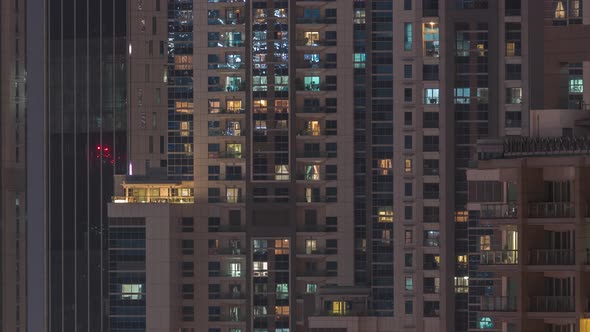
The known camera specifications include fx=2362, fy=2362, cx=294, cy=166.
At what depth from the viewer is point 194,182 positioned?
392ft

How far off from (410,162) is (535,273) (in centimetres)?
7229

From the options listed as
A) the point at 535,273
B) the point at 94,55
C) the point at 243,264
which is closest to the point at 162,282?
the point at 243,264

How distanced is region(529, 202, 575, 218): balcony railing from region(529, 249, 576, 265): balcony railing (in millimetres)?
574

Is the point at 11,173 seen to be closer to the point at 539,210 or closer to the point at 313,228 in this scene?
the point at 539,210

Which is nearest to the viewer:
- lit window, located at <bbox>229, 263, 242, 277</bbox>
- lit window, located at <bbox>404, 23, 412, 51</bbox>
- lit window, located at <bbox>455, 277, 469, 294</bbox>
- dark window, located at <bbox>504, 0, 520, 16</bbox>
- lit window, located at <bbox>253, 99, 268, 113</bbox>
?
lit window, located at <bbox>455, 277, 469, 294</bbox>

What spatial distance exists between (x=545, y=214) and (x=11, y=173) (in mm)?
30559

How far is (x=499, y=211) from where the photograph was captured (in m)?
38.8

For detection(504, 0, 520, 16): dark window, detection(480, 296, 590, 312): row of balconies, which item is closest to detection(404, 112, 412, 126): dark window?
detection(504, 0, 520, 16): dark window

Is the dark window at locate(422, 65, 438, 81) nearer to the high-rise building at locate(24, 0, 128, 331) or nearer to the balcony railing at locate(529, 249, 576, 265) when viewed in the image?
the high-rise building at locate(24, 0, 128, 331)

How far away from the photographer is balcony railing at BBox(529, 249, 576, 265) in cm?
3731

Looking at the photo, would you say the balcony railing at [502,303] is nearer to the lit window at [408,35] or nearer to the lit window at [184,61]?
the lit window at [408,35]

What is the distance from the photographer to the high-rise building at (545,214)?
1467 inches

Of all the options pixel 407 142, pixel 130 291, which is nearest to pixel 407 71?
pixel 407 142

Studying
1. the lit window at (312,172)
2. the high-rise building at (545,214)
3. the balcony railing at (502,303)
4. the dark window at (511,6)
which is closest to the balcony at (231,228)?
the lit window at (312,172)
